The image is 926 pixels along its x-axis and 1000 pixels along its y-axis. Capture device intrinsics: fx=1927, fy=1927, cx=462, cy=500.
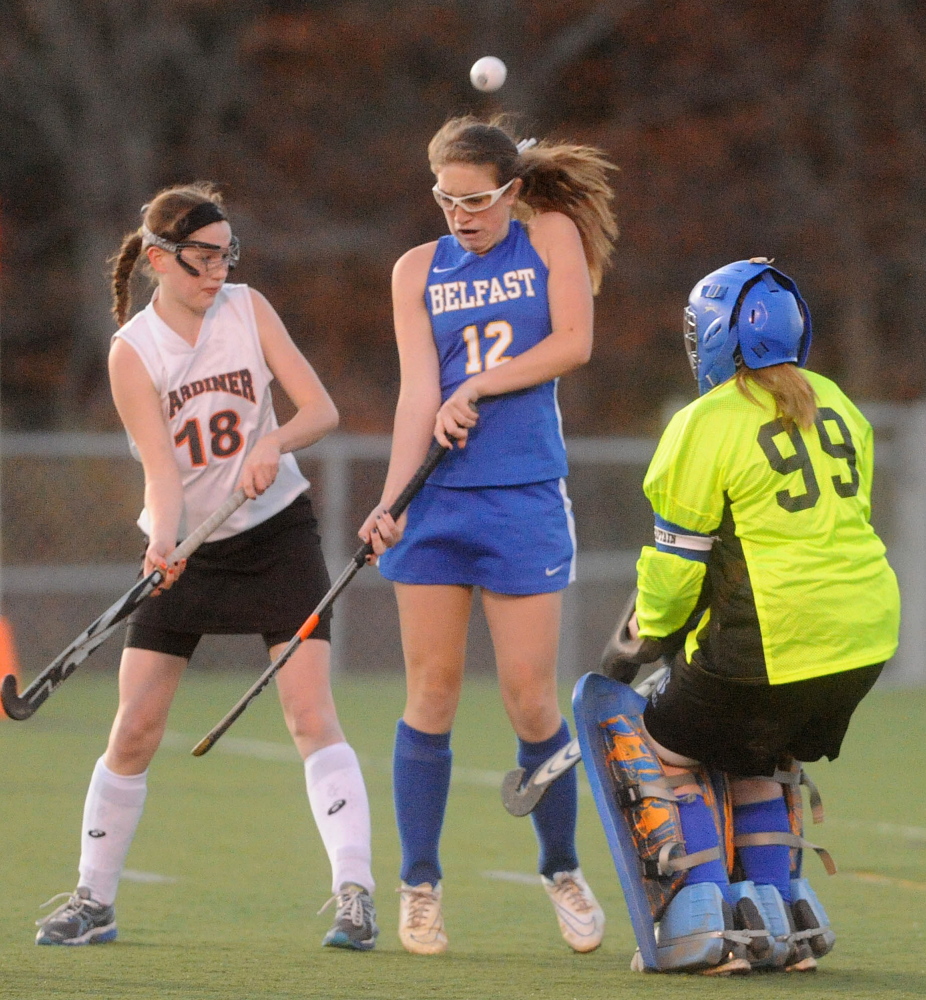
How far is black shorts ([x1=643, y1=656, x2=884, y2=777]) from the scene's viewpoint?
12.3 ft

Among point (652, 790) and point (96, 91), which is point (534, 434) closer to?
point (652, 790)

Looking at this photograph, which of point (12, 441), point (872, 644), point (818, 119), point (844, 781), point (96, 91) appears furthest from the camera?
point (818, 119)

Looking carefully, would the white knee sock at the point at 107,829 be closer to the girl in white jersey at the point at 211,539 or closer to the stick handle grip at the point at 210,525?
the girl in white jersey at the point at 211,539

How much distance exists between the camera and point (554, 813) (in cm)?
427

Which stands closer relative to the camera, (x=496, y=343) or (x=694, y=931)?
(x=694, y=931)

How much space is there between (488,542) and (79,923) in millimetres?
1210

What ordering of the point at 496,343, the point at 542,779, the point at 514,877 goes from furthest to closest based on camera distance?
the point at 514,877
the point at 496,343
the point at 542,779

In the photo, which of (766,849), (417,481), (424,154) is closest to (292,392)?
(417,481)

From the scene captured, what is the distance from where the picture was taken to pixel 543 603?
13.6 feet

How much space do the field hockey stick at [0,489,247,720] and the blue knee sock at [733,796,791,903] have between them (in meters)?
1.26

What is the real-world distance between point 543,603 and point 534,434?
371 mm

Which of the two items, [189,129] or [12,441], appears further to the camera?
[189,129]

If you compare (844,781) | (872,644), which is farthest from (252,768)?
(872,644)

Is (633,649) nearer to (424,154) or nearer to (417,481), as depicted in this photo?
(417,481)
